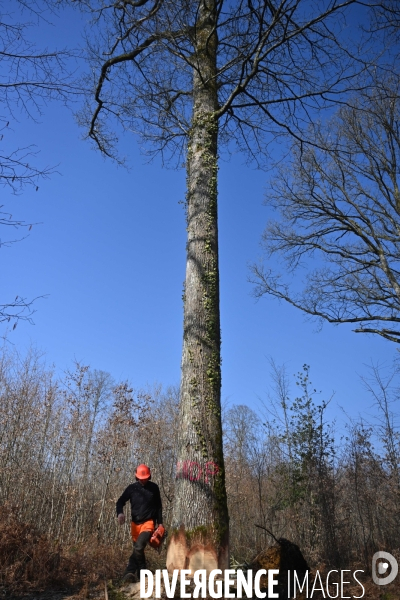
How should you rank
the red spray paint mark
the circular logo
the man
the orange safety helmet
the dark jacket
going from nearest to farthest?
the red spray paint mark < the man < the dark jacket < the orange safety helmet < the circular logo

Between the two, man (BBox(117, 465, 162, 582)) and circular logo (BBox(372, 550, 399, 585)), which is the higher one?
man (BBox(117, 465, 162, 582))

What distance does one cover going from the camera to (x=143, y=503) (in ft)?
17.8

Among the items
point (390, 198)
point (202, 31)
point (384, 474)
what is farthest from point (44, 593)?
point (390, 198)

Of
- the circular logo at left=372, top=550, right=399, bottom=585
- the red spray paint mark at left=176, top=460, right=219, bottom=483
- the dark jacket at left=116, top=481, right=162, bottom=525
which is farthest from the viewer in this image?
the circular logo at left=372, top=550, right=399, bottom=585

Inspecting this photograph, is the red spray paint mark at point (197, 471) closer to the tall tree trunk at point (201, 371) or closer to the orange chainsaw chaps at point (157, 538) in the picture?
the tall tree trunk at point (201, 371)

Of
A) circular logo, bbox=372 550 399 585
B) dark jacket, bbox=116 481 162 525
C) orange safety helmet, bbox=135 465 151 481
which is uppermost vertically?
orange safety helmet, bbox=135 465 151 481

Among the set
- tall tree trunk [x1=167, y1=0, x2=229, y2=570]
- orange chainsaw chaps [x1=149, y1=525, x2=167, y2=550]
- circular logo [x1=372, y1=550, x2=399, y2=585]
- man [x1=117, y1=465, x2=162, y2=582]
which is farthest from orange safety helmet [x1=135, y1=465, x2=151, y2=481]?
circular logo [x1=372, y1=550, x2=399, y2=585]

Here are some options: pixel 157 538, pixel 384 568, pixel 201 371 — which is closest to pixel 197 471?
pixel 201 371

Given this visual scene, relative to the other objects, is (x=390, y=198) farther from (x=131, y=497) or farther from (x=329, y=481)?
(x=131, y=497)

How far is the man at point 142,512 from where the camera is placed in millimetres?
5051

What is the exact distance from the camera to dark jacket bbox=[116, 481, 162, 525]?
→ 5.39m

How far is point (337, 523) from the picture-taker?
10.5 meters

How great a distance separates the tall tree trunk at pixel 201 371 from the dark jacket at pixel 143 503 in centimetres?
105

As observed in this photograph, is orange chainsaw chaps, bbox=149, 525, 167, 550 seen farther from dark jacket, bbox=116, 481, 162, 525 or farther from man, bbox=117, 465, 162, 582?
dark jacket, bbox=116, 481, 162, 525
